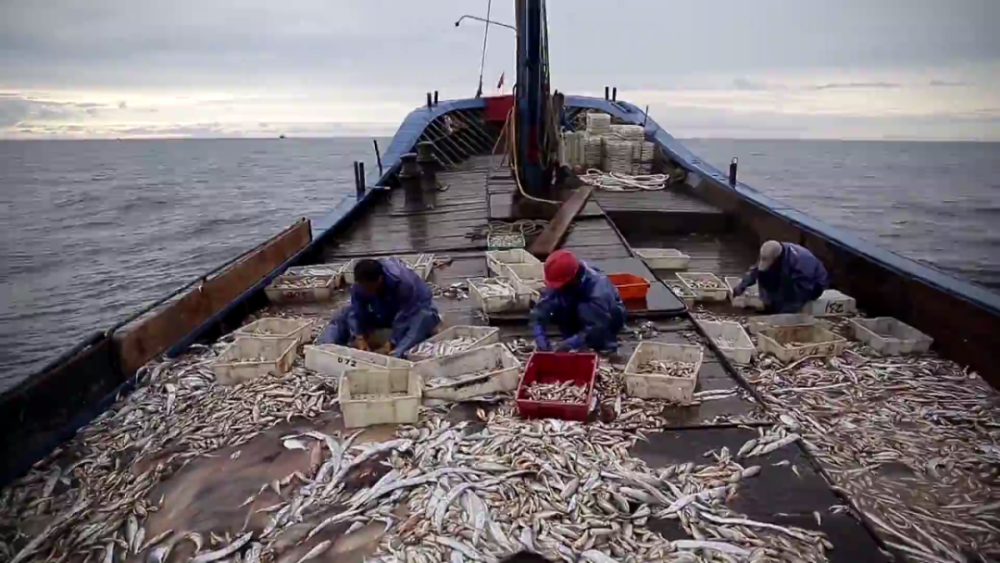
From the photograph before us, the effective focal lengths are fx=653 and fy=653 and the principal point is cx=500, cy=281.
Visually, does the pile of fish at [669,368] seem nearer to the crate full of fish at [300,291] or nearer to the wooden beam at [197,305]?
the crate full of fish at [300,291]

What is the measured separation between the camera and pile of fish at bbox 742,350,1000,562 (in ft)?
13.6

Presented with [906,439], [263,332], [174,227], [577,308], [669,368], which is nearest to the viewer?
[906,439]

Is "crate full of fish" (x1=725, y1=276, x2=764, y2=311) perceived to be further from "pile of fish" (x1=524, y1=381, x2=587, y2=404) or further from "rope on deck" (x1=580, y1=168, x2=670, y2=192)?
"rope on deck" (x1=580, y1=168, x2=670, y2=192)

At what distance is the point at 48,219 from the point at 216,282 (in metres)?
36.8

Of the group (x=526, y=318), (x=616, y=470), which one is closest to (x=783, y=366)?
(x=526, y=318)

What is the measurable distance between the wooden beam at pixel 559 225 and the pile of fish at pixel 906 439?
3.90 m

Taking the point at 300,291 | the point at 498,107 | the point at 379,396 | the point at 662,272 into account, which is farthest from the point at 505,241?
the point at 498,107

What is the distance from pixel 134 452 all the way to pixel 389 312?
2.60 m

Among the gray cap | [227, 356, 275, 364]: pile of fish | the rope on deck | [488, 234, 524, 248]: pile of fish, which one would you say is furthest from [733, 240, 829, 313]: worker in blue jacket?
the rope on deck

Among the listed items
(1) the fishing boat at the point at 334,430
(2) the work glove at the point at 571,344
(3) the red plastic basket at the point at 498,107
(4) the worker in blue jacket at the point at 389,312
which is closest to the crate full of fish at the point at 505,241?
(1) the fishing boat at the point at 334,430

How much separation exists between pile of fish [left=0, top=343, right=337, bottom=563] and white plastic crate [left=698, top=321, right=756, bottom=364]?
3.95 metres

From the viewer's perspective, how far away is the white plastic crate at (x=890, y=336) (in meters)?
6.80

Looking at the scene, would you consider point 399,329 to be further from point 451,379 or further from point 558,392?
point 558,392

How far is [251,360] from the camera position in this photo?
614cm
